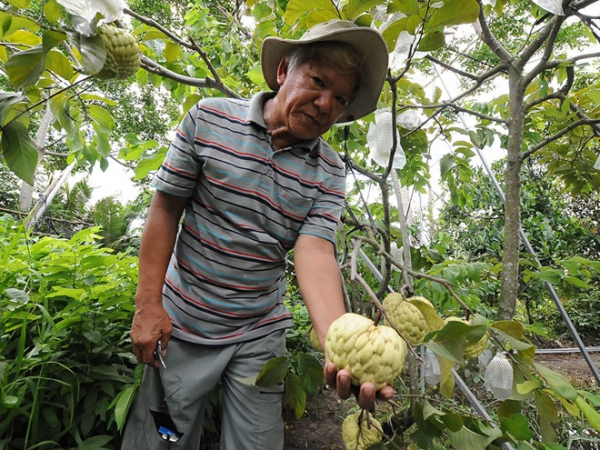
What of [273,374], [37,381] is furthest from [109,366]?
[273,374]

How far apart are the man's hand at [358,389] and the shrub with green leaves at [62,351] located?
725 mm

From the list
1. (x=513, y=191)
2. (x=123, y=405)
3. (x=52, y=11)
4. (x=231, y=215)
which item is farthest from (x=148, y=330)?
(x=513, y=191)

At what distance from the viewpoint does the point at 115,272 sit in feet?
4.87

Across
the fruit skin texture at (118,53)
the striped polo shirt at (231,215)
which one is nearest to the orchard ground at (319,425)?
the striped polo shirt at (231,215)

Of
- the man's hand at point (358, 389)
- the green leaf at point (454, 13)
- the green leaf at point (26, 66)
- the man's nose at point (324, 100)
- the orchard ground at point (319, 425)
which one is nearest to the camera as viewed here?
the man's hand at point (358, 389)

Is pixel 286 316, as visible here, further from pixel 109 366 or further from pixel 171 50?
pixel 171 50

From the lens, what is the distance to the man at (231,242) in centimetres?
99

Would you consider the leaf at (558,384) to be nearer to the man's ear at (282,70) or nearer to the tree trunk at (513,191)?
the tree trunk at (513,191)

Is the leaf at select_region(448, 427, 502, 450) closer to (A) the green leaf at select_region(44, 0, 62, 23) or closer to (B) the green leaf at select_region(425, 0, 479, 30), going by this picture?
(B) the green leaf at select_region(425, 0, 479, 30)

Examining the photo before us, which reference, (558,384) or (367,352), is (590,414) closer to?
(558,384)

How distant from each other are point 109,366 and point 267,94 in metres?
1.06

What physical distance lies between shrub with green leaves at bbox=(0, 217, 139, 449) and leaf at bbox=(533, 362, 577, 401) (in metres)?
1.05

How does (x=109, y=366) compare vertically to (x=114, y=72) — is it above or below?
below

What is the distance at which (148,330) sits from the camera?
98 centimetres
